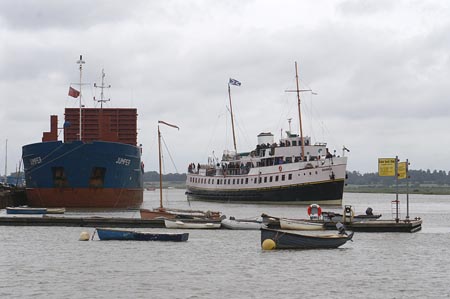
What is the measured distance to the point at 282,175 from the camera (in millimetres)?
104688

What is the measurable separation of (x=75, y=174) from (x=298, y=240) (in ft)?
126

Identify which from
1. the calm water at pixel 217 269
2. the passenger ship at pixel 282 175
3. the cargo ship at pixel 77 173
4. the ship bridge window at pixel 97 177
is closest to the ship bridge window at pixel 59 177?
the cargo ship at pixel 77 173

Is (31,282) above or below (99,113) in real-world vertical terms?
below

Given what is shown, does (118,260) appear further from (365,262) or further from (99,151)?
(99,151)

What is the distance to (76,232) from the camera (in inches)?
2105

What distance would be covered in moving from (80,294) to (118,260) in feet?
30.9

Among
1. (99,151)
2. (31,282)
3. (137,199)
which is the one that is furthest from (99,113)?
(31,282)

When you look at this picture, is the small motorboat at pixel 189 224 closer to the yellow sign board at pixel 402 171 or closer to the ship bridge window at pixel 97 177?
the yellow sign board at pixel 402 171

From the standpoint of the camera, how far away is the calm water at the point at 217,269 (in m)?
30.8

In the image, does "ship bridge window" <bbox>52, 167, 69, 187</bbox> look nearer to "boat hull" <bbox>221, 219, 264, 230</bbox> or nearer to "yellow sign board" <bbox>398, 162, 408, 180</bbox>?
"boat hull" <bbox>221, 219, 264, 230</bbox>

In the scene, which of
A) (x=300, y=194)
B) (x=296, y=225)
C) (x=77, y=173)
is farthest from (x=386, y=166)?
(x=300, y=194)

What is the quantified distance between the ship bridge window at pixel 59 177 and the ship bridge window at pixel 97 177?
272cm

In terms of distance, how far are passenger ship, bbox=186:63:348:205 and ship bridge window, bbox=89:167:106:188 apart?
31.8 m

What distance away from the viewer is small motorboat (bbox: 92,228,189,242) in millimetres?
47375
